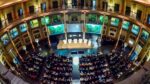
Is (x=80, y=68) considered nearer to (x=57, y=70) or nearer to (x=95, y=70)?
(x=95, y=70)

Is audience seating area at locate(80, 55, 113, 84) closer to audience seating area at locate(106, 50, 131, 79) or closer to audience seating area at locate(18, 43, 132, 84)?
audience seating area at locate(18, 43, 132, 84)

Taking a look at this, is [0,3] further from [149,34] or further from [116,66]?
[149,34]

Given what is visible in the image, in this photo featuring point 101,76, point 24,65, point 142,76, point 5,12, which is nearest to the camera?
point 142,76

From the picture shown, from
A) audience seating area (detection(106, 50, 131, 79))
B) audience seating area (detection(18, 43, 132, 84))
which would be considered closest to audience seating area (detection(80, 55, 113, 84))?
audience seating area (detection(18, 43, 132, 84))

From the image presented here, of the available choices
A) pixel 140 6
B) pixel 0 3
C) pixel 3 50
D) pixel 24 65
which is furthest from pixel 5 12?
pixel 140 6

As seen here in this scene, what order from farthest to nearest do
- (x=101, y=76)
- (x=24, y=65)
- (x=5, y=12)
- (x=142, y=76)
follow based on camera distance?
(x=5, y=12), (x=24, y=65), (x=101, y=76), (x=142, y=76)

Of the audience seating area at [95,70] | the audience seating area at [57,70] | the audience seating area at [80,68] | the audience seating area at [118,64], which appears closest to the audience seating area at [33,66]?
the audience seating area at [80,68]

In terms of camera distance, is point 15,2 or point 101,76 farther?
point 15,2

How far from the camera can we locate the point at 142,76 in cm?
3603

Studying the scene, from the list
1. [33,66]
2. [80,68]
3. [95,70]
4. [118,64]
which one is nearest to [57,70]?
[80,68]

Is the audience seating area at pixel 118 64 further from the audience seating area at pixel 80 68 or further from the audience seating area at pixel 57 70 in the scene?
the audience seating area at pixel 57 70

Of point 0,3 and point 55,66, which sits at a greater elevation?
point 0,3

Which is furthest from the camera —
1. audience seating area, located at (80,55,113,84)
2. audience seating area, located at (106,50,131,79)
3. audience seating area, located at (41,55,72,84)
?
audience seating area, located at (106,50,131,79)

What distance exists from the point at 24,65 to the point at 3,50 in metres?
4.97
